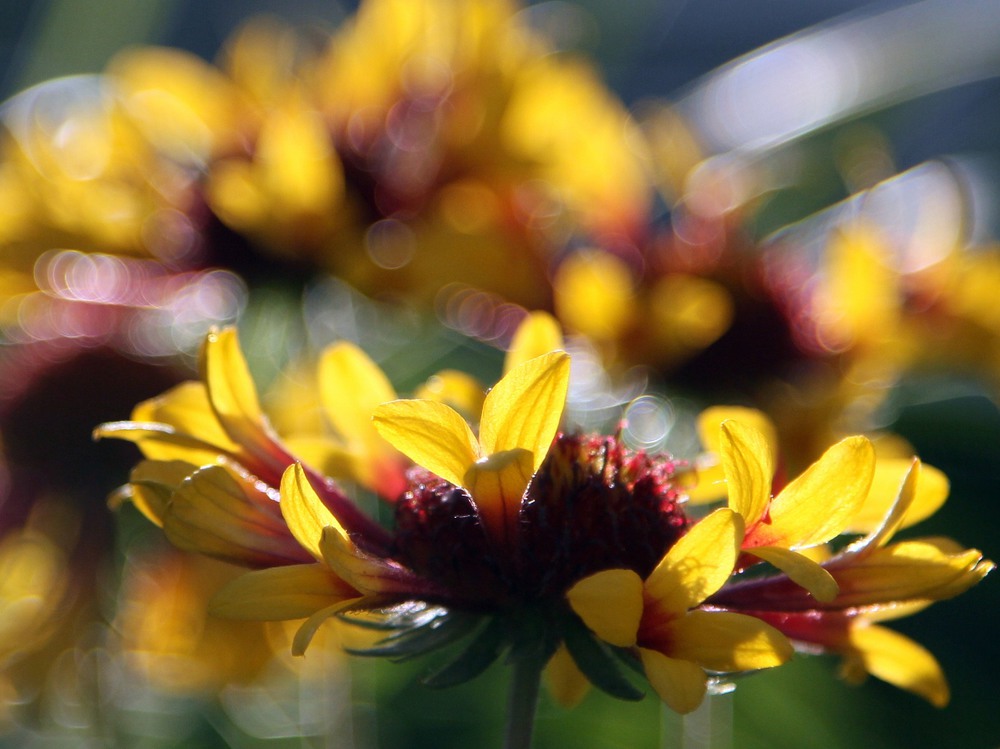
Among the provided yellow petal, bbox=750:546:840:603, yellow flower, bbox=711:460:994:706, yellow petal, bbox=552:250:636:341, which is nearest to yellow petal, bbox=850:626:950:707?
yellow flower, bbox=711:460:994:706

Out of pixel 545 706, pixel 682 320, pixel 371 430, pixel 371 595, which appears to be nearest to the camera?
pixel 371 595

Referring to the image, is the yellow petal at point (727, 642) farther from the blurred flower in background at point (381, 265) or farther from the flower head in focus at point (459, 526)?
the blurred flower in background at point (381, 265)

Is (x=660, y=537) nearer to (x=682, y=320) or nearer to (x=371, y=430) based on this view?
(x=371, y=430)

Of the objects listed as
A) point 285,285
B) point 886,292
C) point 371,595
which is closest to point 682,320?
point 886,292

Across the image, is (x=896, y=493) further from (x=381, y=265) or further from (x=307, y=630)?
(x=381, y=265)

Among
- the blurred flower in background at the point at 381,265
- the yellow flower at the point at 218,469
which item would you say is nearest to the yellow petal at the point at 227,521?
the yellow flower at the point at 218,469

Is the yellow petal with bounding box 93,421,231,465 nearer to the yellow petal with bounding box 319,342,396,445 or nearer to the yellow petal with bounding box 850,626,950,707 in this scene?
the yellow petal with bounding box 319,342,396,445
